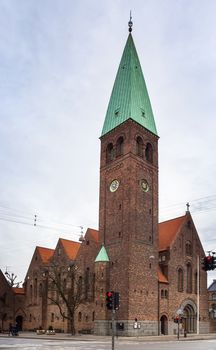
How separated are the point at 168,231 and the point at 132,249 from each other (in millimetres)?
12146

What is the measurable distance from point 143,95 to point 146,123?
14.8ft

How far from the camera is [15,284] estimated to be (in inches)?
3526

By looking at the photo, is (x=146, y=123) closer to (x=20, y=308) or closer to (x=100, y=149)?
(x=100, y=149)

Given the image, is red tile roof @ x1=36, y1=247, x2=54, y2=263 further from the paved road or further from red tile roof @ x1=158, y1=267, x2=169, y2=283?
the paved road

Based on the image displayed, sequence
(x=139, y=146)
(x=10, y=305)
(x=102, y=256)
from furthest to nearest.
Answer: (x=10, y=305)
(x=139, y=146)
(x=102, y=256)

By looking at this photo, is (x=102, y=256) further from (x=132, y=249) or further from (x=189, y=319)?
(x=189, y=319)

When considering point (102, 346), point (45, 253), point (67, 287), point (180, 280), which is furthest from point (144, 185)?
point (102, 346)

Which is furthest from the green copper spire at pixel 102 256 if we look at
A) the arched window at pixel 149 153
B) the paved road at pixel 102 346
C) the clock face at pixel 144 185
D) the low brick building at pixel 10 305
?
the low brick building at pixel 10 305

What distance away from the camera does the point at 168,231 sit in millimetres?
66688

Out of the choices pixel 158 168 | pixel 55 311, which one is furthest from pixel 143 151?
pixel 55 311

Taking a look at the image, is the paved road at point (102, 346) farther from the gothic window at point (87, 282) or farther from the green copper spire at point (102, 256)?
the gothic window at point (87, 282)

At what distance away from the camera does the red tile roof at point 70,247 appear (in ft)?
226

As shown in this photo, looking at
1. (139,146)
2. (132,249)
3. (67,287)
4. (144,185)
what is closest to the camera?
(132,249)

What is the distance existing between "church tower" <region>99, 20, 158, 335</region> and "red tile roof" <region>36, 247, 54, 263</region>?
18707 millimetres
